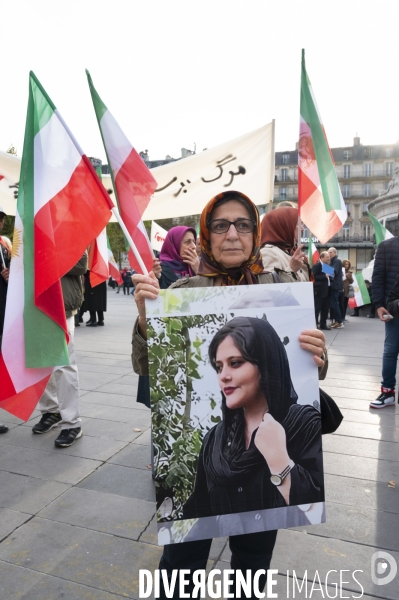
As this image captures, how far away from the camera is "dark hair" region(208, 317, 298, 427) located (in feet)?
5.22

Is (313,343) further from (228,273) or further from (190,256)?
(190,256)

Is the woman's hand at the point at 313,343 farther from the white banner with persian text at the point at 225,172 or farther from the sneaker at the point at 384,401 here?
the sneaker at the point at 384,401

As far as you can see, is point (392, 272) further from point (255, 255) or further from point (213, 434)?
point (213, 434)

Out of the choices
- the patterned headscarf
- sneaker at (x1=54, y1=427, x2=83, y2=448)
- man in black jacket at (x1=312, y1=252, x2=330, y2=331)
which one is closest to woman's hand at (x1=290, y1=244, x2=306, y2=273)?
Answer: the patterned headscarf

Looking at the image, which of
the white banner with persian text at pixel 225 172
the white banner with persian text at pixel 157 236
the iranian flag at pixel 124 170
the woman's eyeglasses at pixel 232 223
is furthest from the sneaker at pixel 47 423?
the white banner with persian text at pixel 157 236

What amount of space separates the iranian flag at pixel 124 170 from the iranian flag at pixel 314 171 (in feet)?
5.18

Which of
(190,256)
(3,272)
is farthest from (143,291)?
(3,272)

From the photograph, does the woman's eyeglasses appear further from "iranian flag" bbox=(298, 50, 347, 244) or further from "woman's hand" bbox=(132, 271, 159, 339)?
"iranian flag" bbox=(298, 50, 347, 244)

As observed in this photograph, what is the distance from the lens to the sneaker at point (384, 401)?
197 inches

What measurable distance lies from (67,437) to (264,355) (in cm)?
288

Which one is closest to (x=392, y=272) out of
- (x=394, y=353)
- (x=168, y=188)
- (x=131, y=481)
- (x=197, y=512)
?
(x=394, y=353)

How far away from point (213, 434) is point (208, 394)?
5.2 inches

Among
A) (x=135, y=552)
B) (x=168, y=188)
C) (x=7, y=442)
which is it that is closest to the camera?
(x=135, y=552)

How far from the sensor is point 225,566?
2377 mm
